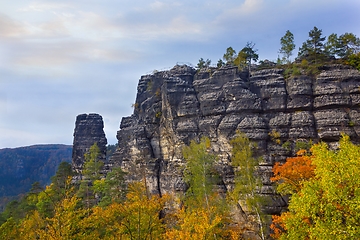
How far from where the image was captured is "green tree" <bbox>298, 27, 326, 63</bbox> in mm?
44219

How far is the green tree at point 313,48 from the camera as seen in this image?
4422 centimetres

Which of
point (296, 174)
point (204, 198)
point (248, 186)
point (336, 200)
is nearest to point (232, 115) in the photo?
point (204, 198)

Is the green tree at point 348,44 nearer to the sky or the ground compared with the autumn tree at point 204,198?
nearer to the sky

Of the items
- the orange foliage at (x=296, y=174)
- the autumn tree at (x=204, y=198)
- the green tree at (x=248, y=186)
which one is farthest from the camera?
the autumn tree at (x=204, y=198)

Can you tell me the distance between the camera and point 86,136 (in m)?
75.3

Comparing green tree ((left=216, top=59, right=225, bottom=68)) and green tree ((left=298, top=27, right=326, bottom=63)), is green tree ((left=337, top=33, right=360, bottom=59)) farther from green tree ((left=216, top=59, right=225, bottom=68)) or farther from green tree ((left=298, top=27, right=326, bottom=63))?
green tree ((left=216, top=59, right=225, bottom=68))

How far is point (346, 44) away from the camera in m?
44.1

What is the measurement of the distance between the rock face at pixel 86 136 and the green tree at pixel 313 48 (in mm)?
50731

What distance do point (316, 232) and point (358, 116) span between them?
2546 centimetres

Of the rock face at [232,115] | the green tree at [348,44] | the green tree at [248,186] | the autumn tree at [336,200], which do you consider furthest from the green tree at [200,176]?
the green tree at [348,44]

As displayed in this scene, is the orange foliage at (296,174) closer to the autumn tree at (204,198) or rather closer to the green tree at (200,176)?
the autumn tree at (204,198)

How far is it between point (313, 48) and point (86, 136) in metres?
56.3

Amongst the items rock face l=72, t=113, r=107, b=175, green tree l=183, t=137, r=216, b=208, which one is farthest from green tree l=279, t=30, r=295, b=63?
rock face l=72, t=113, r=107, b=175

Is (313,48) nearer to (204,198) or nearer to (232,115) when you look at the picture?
(232,115)
